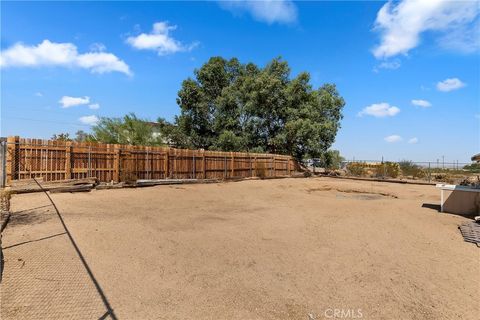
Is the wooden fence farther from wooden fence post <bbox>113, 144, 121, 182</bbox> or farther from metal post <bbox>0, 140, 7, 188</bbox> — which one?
metal post <bbox>0, 140, 7, 188</bbox>

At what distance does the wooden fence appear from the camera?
11.7 m

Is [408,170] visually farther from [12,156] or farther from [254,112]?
[12,156]

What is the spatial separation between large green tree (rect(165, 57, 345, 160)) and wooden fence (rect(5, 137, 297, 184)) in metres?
8.96

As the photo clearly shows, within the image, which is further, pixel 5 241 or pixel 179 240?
pixel 179 240

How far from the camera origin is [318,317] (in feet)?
13.3

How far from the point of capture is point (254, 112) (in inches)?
1224

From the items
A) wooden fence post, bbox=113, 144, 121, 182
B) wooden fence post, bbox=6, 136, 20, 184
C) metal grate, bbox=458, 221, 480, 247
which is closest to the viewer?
metal grate, bbox=458, 221, 480, 247

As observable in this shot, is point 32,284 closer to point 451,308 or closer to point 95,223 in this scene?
point 95,223

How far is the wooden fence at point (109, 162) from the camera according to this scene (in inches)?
462

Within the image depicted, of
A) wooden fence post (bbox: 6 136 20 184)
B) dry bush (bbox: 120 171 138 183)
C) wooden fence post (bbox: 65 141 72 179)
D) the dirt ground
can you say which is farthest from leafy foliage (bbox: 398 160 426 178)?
wooden fence post (bbox: 6 136 20 184)

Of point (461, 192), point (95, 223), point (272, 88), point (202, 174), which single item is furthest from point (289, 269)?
point (272, 88)

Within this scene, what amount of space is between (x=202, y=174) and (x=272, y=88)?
1425cm

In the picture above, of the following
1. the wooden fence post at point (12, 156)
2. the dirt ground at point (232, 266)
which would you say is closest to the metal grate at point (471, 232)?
the dirt ground at point (232, 266)

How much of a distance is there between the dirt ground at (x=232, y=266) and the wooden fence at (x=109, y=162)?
2.50 meters
